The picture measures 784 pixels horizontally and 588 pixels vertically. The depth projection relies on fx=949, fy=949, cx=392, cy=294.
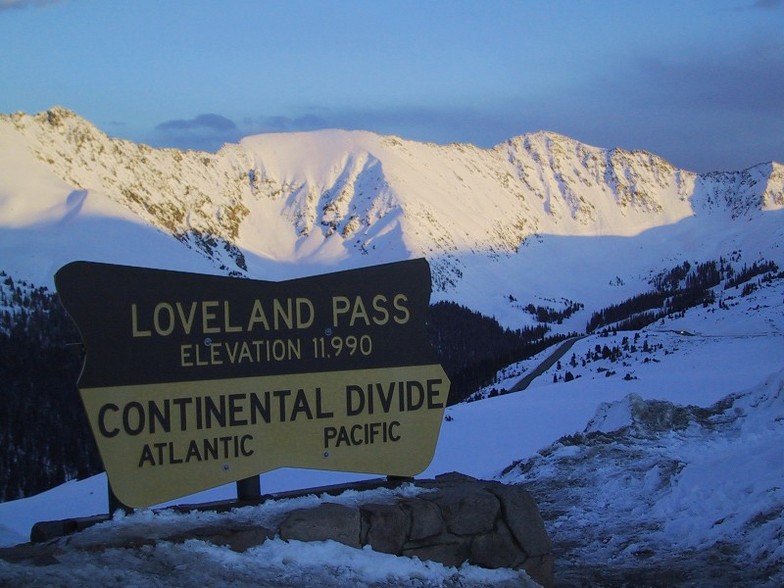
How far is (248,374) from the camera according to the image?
9938mm

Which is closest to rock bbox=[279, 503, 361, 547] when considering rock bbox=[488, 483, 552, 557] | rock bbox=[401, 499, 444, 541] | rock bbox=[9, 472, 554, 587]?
rock bbox=[9, 472, 554, 587]

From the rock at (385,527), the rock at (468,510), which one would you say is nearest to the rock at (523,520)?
the rock at (468,510)

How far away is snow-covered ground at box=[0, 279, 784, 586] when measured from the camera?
27.9 feet

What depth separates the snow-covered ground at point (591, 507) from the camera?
27.9 ft

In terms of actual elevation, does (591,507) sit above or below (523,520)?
below

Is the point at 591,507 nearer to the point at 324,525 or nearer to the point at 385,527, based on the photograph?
the point at 385,527

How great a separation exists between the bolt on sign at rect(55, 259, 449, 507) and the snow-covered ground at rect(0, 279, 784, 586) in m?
0.62

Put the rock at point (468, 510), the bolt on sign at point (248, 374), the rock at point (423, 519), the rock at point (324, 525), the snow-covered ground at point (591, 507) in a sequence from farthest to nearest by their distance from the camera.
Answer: the rock at point (468, 510) → the rock at point (423, 519) → the bolt on sign at point (248, 374) → the rock at point (324, 525) → the snow-covered ground at point (591, 507)

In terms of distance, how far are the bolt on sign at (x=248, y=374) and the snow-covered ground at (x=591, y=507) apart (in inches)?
24.4

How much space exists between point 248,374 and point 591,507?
7812 millimetres

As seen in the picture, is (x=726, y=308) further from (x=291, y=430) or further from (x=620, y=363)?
(x=291, y=430)

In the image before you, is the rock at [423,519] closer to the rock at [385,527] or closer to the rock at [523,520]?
the rock at [385,527]

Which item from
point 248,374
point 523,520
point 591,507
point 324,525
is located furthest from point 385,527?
point 591,507

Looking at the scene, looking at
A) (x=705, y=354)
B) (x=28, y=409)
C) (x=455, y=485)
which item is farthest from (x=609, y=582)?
(x=28, y=409)
